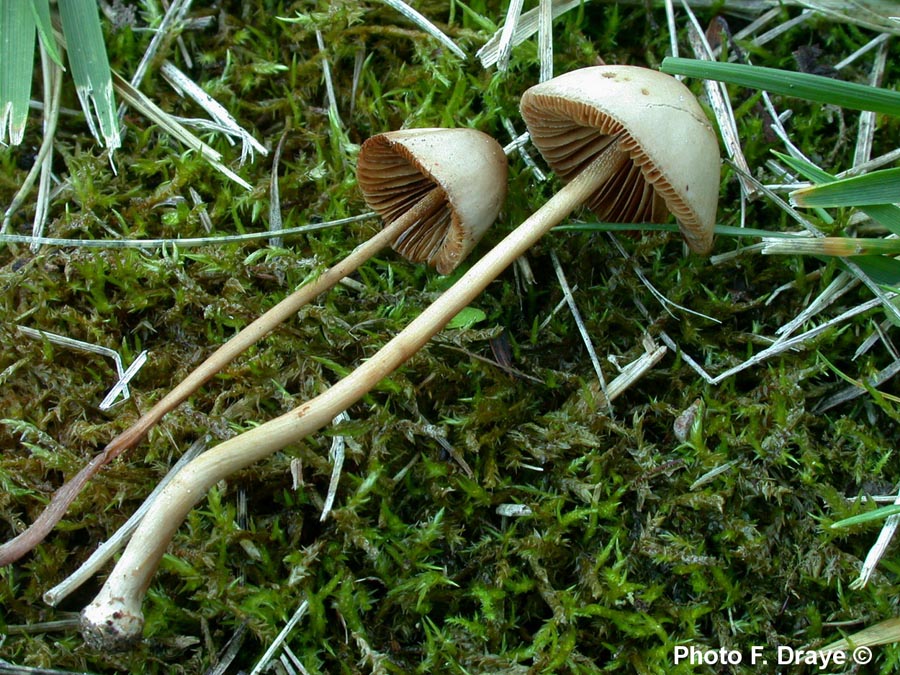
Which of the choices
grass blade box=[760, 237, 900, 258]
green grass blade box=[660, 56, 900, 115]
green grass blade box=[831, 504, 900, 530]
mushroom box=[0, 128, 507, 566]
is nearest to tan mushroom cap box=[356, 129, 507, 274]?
mushroom box=[0, 128, 507, 566]

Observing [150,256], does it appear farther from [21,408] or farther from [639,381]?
[639,381]

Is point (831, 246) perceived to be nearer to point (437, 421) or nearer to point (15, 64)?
point (437, 421)

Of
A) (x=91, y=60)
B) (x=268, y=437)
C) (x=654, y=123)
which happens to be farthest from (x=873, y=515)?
(x=91, y=60)

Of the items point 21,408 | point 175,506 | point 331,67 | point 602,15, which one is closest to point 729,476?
point 175,506

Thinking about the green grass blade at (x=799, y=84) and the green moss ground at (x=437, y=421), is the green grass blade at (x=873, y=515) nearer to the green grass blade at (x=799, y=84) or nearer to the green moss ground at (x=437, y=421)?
the green moss ground at (x=437, y=421)

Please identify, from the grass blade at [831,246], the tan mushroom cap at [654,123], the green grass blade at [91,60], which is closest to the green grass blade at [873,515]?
the grass blade at [831,246]

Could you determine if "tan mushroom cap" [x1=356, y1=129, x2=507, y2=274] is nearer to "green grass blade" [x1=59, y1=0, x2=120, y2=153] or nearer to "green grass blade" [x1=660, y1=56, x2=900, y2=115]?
"green grass blade" [x1=660, y1=56, x2=900, y2=115]
